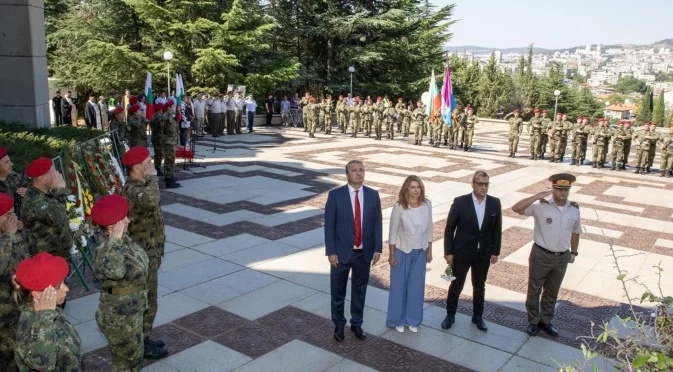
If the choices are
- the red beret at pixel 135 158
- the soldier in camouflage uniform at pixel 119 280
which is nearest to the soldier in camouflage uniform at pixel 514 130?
the red beret at pixel 135 158

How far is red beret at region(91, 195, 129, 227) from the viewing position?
3.96 meters

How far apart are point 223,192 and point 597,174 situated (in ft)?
36.5

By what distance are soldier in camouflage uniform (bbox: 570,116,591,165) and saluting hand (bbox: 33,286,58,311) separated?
17.5 meters

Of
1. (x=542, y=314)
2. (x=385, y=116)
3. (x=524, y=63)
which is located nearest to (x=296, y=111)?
(x=385, y=116)

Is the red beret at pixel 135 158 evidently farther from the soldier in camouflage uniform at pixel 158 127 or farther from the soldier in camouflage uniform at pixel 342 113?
the soldier in camouflage uniform at pixel 342 113

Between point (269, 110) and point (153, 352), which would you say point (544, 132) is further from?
point (153, 352)

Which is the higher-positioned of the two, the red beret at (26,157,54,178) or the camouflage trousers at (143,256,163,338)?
the red beret at (26,157,54,178)

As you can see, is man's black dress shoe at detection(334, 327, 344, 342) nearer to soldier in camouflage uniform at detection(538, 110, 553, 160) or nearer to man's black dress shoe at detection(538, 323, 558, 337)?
man's black dress shoe at detection(538, 323, 558, 337)

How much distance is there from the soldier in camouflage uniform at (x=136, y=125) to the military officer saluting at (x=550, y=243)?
31.5 ft

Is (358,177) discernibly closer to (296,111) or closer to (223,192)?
(223,192)

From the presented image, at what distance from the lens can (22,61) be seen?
11.7m

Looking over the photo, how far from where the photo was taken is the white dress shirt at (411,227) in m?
5.60

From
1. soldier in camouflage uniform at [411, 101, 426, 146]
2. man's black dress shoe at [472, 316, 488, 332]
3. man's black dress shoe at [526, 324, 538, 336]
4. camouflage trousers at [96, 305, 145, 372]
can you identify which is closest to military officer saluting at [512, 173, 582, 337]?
man's black dress shoe at [526, 324, 538, 336]

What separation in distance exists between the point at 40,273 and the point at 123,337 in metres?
1.11
